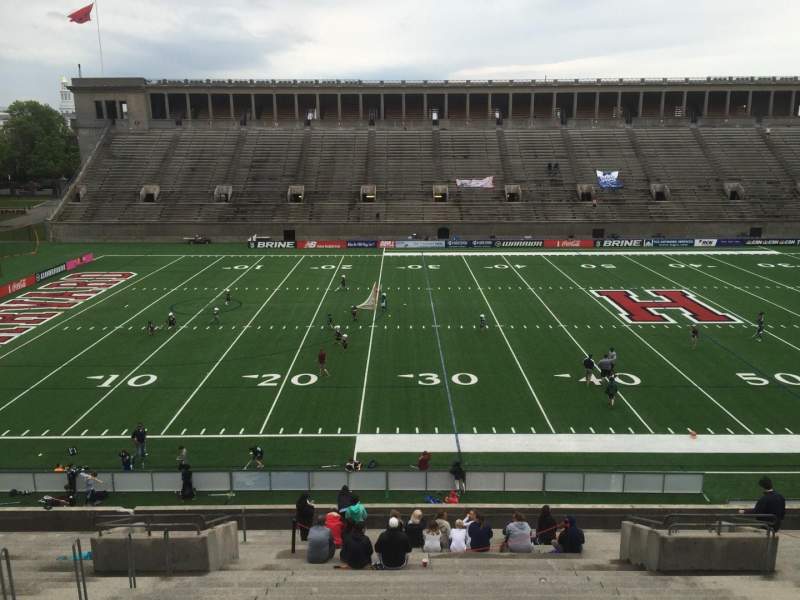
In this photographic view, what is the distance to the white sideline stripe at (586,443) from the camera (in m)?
17.3

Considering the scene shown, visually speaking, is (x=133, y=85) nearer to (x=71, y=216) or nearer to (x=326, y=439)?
(x=71, y=216)

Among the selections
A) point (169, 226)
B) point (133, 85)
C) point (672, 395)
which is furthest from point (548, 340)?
point (133, 85)

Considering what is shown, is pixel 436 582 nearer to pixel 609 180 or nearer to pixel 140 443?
pixel 140 443

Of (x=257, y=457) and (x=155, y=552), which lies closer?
(x=155, y=552)

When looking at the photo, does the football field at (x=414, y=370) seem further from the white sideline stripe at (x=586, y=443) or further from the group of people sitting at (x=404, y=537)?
the group of people sitting at (x=404, y=537)

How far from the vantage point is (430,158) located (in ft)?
215

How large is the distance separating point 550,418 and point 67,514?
13.1 meters

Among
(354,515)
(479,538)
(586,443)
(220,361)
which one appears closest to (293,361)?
(220,361)

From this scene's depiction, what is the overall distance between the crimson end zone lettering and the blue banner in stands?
42184mm

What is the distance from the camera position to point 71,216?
2226 inches

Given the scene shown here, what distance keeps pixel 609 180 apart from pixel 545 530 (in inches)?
2152

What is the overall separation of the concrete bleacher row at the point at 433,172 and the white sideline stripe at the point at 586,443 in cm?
3970

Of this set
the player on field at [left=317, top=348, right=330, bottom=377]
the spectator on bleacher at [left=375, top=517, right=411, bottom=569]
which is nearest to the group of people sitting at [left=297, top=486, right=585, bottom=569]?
the spectator on bleacher at [left=375, top=517, right=411, bottom=569]

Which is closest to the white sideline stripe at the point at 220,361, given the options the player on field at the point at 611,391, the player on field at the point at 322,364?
the player on field at the point at 322,364
